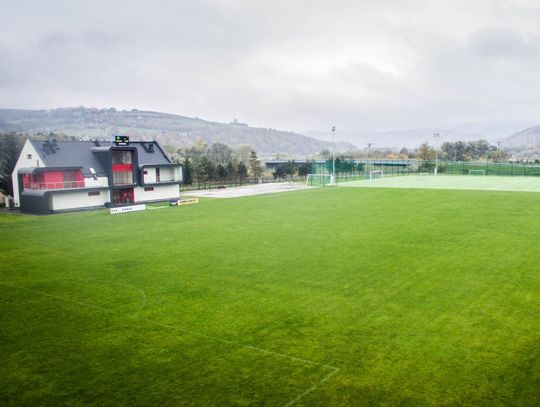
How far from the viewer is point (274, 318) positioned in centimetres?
1265

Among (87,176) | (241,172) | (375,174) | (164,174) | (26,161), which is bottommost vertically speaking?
(375,174)

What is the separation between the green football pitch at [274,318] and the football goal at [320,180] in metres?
39.7

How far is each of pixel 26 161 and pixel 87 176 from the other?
532 centimetres

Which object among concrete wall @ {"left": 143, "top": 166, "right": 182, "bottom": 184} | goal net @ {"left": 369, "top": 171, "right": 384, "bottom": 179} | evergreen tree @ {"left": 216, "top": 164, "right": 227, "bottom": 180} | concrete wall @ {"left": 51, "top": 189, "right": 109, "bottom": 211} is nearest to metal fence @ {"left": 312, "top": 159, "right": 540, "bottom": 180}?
goal net @ {"left": 369, "top": 171, "right": 384, "bottom": 179}

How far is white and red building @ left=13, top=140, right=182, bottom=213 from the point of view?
38500mm

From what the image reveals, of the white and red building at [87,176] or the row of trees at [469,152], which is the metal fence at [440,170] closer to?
the white and red building at [87,176]

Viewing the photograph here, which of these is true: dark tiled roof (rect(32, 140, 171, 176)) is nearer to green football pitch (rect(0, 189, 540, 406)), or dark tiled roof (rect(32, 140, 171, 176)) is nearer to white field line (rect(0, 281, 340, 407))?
green football pitch (rect(0, 189, 540, 406))

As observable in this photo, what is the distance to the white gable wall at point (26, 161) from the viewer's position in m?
39.9

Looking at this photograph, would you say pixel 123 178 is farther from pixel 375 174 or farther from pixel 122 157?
pixel 375 174

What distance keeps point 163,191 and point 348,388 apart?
1618 inches

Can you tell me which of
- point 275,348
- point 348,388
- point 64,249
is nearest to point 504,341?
point 348,388

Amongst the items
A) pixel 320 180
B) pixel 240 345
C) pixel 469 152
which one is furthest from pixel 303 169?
pixel 469 152

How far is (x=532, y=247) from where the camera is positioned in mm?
20969

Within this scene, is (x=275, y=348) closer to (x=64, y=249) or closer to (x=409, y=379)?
(x=409, y=379)
